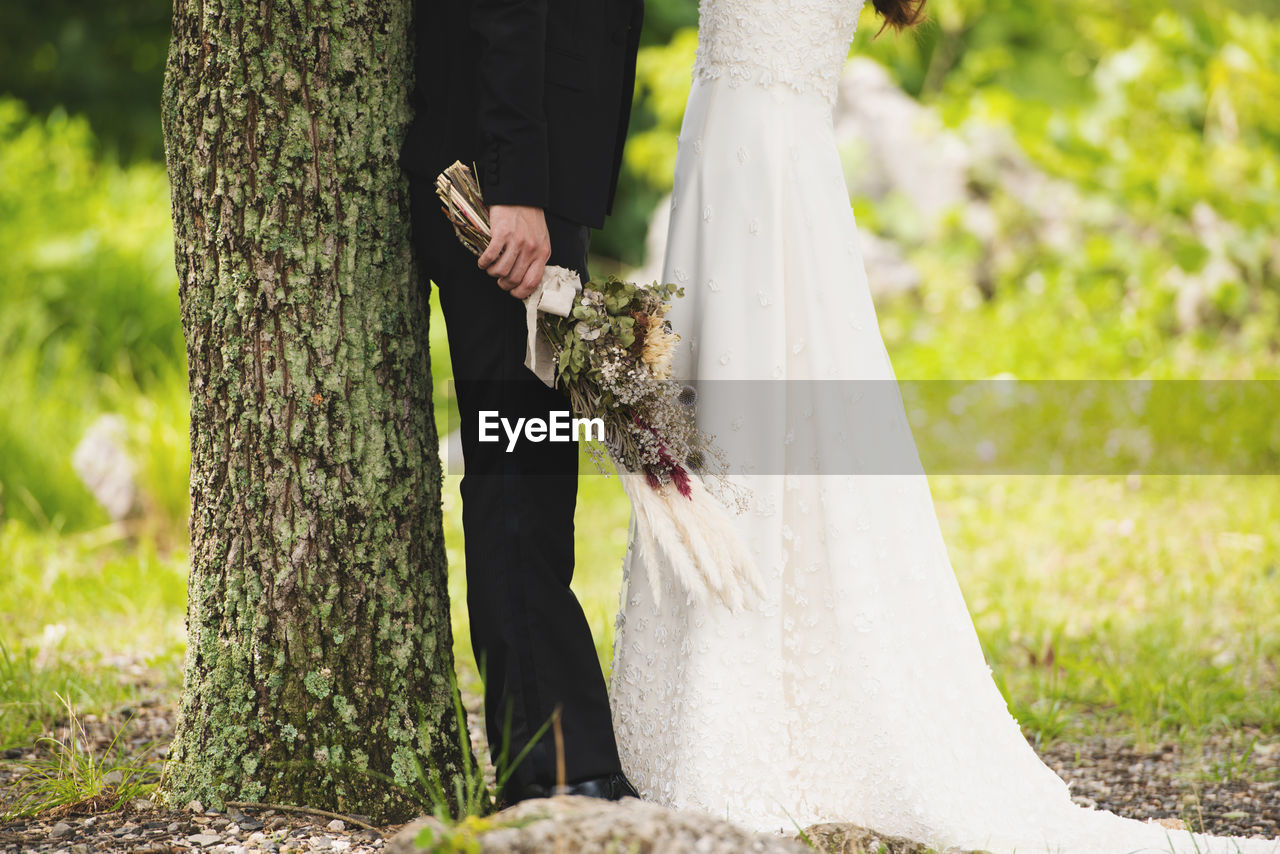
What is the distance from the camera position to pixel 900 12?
2.69 meters

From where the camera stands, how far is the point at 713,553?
2068 millimetres

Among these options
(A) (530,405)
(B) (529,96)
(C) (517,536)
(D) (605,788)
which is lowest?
(D) (605,788)

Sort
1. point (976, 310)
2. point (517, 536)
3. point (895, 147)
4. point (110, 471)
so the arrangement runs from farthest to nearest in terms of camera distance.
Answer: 1. point (895, 147)
2. point (976, 310)
3. point (110, 471)
4. point (517, 536)

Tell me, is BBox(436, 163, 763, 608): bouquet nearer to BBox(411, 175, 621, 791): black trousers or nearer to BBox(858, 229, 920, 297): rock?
BBox(411, 175, 621, 791): black trousers

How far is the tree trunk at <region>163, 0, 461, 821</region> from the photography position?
2.11 m

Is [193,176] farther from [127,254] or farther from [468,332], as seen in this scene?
[127,254]

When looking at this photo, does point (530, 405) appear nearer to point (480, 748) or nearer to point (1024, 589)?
point (480, 748)

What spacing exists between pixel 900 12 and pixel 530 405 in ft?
4.60

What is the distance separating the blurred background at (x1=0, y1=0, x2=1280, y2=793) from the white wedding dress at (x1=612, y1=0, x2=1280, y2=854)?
83cm

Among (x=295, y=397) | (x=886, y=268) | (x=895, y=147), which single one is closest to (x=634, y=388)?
(x=295, y=397)

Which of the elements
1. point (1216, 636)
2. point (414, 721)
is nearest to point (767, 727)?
point (414, 721)

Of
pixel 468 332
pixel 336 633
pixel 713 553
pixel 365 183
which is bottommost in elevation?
pixel 336 633

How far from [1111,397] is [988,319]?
4.07 feet

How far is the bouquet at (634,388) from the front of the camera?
6.48ft
